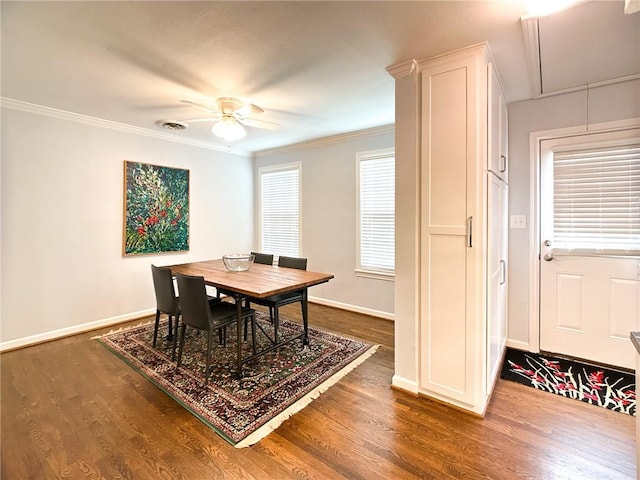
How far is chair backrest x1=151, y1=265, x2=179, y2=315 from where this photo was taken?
2779mm

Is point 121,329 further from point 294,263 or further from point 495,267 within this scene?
point 495,267

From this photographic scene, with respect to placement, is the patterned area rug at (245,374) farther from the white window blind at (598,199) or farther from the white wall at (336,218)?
the white window blind at (598,199)

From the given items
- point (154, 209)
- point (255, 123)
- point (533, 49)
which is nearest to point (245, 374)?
point (255, 123)

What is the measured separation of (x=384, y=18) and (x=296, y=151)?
3.16 meters

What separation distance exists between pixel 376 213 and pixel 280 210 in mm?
1799

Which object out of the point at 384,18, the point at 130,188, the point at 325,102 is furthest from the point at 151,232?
the point at 384,18

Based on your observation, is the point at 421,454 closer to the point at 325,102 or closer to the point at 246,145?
the point at 325,102

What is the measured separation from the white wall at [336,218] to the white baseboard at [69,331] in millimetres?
2429

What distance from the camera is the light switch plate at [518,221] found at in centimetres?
295

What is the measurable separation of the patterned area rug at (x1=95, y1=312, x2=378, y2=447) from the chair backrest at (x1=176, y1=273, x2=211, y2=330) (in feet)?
1.49

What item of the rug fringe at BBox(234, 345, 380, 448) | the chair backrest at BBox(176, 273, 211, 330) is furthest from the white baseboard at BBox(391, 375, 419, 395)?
the chair backrest at BBox(176, 273, 211, 330)

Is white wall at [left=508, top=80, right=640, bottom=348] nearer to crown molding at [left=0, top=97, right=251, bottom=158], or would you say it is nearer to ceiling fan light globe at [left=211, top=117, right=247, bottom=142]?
ceiling fan light globe at [left=211, top=117, right=247, bottom=142]

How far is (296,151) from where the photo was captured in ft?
15.8

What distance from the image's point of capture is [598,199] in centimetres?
A: 262
